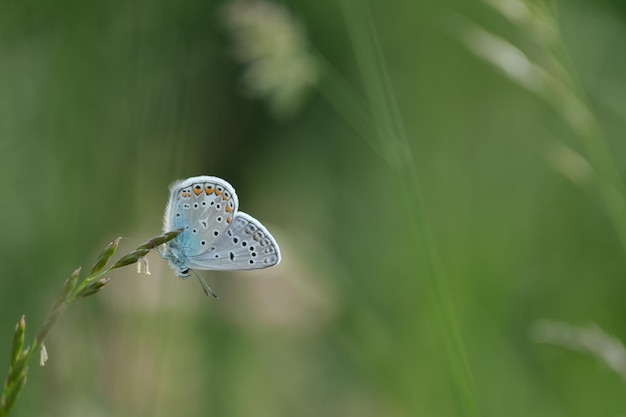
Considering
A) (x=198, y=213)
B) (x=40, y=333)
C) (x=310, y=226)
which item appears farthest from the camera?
(x=310, y=226)

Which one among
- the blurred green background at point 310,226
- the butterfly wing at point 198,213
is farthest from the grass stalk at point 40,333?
the blurred green background at point 310,226

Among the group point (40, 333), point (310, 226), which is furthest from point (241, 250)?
→ point (310, 226)

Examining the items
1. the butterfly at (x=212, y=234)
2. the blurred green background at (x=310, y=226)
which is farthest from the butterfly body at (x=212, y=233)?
the blurred green background at (x=310, y=226)

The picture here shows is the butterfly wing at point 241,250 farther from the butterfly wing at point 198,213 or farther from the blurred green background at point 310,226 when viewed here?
the blurred green background at point 310,226

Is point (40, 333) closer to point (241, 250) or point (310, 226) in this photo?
point (241, 250)

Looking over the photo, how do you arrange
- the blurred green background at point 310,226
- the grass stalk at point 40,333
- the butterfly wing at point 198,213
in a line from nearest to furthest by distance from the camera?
the grass stalk at point 40,333 < the butterfly wing at point 198,213 < the blurred green background at point 310,226

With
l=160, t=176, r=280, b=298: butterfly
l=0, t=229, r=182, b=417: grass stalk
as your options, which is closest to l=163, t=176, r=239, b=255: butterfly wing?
l=160, t=176, r=280, b=298: butterfly

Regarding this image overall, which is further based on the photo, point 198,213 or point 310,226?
point 310,226

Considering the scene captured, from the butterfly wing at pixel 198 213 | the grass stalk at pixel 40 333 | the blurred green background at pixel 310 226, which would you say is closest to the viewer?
the grass stalk at pixel 40 333

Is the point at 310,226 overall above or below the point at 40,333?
below

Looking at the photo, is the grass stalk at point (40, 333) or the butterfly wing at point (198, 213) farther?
the butterfly wing at point (198, 213)

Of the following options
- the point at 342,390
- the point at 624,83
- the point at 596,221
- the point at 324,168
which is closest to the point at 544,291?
the point at 596,221
